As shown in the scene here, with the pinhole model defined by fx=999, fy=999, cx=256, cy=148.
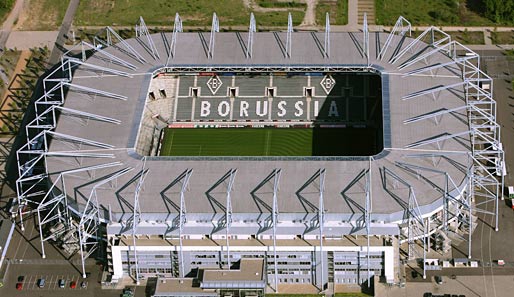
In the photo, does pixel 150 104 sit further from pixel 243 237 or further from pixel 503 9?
pixel 503 9

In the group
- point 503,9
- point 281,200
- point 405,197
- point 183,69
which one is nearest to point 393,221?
point 405,197

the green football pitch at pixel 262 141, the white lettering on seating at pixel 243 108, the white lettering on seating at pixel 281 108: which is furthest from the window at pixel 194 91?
the white lettering on seating at pixel 281 108

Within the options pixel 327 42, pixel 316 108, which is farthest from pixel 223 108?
pixel 327 42

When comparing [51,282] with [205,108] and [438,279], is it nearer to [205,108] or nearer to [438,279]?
[205,108]

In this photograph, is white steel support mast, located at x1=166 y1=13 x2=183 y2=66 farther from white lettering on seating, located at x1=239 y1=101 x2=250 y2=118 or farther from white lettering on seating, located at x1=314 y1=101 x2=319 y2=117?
white lettering on seating, located at x1=314 y1=101 x2=319 y2=117

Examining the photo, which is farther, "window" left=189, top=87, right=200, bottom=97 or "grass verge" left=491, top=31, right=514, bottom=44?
"grass verge" left=491, top=31, right=514, bottom=44

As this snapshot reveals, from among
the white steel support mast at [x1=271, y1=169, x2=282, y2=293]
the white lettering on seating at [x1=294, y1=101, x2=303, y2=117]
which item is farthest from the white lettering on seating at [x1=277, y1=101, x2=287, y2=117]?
the white steel support mast at [x1=271, y1=169, x2=282, y2=293]
